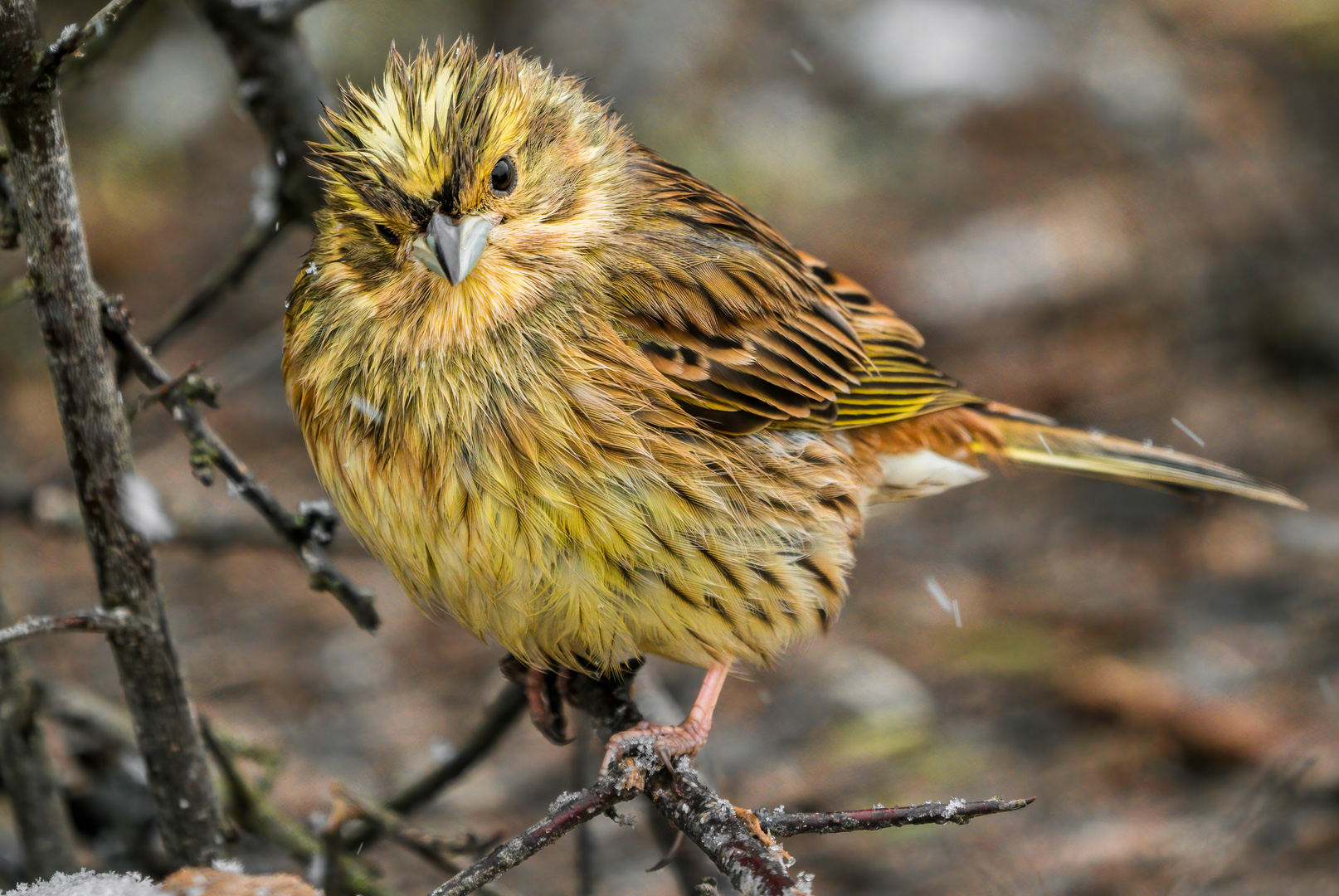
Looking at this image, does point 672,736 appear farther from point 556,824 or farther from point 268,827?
point 268,827

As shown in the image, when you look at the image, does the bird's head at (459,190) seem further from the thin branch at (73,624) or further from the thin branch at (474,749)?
the thin branch at (474,749)

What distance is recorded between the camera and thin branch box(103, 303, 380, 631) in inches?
94.5

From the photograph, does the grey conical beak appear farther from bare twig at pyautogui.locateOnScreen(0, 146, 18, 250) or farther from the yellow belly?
bare twig at pyautogui.locateOnScreen(0, 146, 18, 250)

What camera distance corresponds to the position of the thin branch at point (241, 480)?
2400 mm

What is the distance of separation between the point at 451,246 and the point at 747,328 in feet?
3.38

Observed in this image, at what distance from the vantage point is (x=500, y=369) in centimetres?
273

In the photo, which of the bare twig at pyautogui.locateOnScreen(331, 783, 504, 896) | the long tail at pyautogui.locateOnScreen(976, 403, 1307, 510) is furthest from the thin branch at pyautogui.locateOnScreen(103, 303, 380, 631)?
the long tail at pyautogui.locateOnScreen(976, 403, 1307, 510)

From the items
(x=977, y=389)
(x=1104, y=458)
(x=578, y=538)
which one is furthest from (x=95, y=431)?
(x=977, y=389)

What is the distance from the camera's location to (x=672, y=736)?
273 cm

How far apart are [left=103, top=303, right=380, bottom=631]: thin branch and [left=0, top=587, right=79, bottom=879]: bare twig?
0.87 m

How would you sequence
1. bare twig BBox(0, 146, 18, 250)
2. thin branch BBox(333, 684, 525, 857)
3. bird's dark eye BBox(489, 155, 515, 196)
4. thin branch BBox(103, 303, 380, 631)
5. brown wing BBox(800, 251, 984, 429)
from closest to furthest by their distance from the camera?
1. bare twig BBox(0, 146, 18, 250)
2. thin branch BBox(103, 303, 380, 631)
3. bird's dark eye BBox(489, 155, 515, 196)
4. thin branch BBox(333, 684, 525, 857)
5. brown wing BBox(800, 251, 984, 429)

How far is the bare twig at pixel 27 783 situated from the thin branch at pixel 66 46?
1.60 meters

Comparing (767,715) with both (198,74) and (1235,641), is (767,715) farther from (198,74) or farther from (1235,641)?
(198,74)

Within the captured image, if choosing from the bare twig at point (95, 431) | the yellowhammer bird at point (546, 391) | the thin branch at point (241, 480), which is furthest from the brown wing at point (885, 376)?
the bare twig at point (95, 431)
